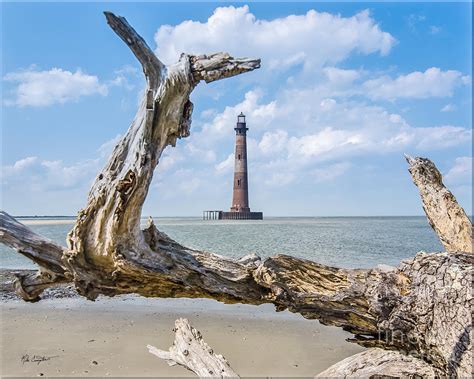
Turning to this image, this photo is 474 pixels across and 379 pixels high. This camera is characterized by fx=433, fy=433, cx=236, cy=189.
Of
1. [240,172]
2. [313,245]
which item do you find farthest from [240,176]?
[313,245]

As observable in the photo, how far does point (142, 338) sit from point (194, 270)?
11.6ft

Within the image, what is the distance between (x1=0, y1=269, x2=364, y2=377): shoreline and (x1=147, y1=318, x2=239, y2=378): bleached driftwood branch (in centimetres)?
196

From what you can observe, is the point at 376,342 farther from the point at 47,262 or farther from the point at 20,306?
the point at 20,306

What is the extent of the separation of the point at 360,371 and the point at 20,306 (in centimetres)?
783

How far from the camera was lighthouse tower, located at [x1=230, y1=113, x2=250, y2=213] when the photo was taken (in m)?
58.9

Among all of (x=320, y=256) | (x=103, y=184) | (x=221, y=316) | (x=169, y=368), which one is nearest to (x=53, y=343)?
(x=169, y=368)

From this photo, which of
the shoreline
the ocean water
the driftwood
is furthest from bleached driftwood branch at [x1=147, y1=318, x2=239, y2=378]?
the ocean water

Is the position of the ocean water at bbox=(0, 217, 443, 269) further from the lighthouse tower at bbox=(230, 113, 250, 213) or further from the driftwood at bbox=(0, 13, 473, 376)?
the lighthouse tower at bbox=(230, 113, 250, 213)

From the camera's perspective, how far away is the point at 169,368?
5.37 metres

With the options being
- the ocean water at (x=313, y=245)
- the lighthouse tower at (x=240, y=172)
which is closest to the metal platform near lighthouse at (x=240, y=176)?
the lighthouse tower at (x=240, y=172)

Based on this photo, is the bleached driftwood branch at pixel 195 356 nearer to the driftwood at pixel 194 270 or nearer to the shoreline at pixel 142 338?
the driftwood at pixel 194 270

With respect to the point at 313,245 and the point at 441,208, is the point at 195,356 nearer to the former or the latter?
the point at 441,208

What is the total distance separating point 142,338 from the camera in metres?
6.86

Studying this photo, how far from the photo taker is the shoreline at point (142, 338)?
17.9 feet
